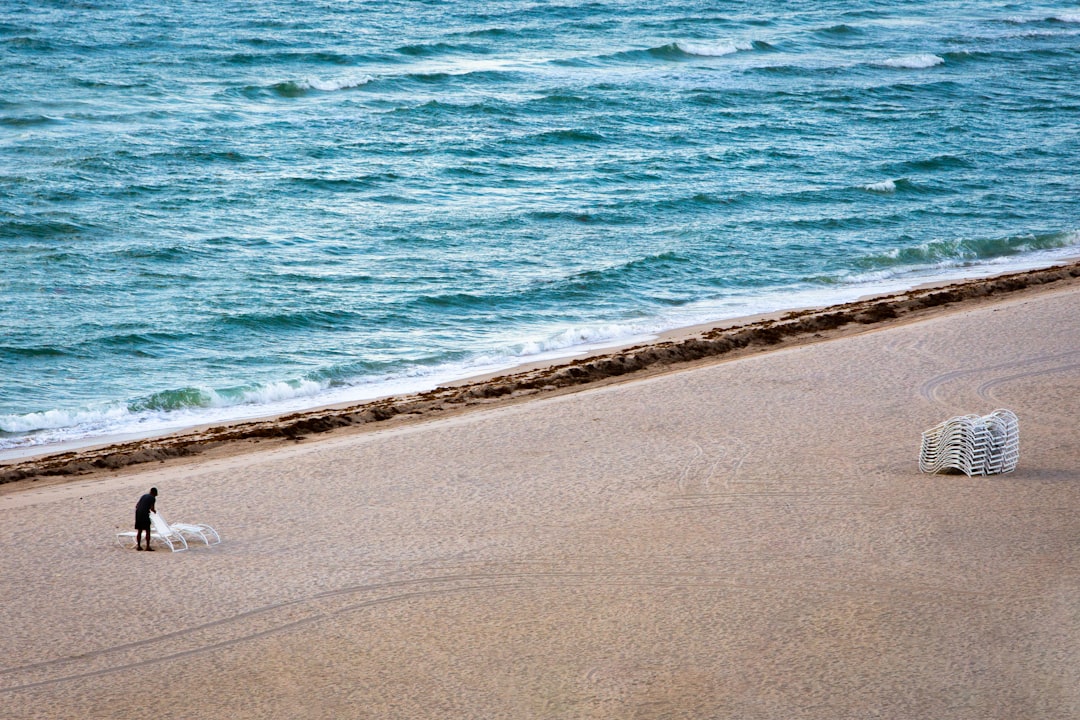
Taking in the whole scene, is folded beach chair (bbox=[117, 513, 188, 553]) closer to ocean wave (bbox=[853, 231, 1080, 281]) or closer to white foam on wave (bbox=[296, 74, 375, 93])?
ocean wave (bbox=[853, 231, 1080, 281])

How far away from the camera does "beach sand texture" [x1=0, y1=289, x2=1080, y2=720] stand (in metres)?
7.31

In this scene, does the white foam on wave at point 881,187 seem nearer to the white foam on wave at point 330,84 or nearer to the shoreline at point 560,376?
the shoreline at point 560,376

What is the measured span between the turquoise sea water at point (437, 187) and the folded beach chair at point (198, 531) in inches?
163

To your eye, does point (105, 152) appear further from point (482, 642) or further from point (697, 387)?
point (482, 642)

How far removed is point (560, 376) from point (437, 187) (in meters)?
11.0

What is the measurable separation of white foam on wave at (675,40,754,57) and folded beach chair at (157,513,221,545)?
31.7m

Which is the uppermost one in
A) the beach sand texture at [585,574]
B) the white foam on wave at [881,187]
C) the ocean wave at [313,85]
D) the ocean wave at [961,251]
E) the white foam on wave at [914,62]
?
the ocean wave at [313,85]

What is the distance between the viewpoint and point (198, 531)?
952cm

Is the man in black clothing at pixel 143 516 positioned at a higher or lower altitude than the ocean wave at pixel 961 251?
higher

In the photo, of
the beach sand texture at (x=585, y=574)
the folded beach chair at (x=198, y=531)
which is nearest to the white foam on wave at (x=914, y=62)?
the beach sand texture at (x=585, y=574)

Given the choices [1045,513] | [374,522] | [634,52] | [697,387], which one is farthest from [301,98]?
[1045,513]

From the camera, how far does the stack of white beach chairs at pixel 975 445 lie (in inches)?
419

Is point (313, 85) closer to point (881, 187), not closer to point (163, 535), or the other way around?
point (881, 187)

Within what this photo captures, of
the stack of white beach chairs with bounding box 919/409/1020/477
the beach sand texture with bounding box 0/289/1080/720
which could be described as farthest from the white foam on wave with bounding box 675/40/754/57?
the stack of white beach chairs with bounding box 919/409/1020/477
